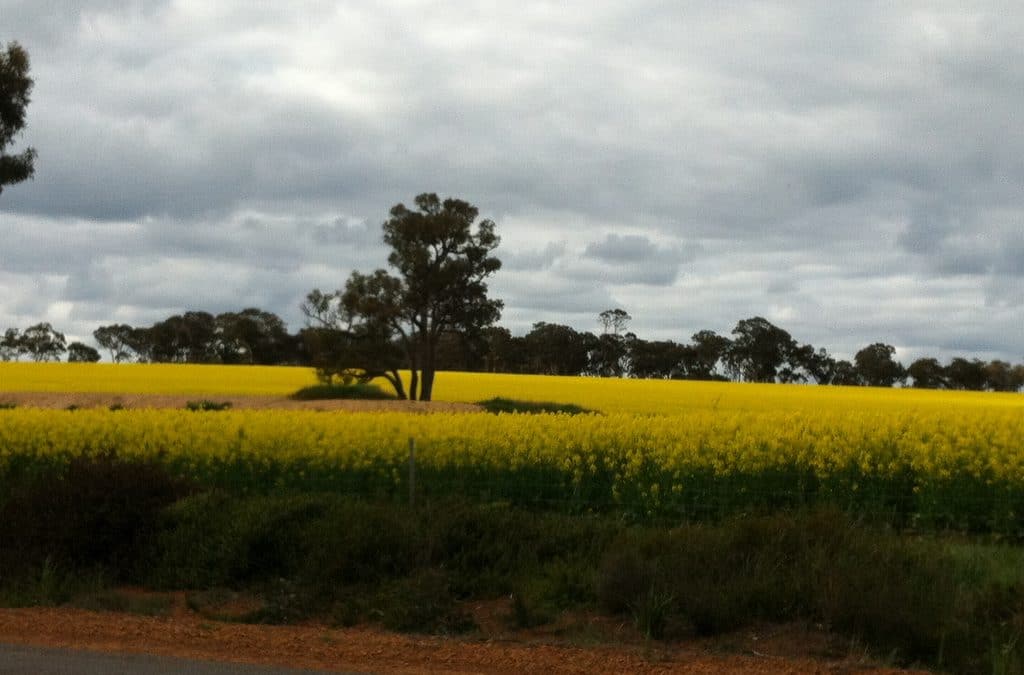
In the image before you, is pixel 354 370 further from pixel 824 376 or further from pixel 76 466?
pixel 824 376

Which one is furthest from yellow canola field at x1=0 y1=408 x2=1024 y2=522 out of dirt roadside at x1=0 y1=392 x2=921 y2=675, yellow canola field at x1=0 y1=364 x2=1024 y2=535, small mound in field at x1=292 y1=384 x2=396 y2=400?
small mound in field at x1=292 y1=384 x2=396 y2=400

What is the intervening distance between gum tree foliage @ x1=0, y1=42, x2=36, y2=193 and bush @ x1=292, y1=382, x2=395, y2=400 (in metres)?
14.7

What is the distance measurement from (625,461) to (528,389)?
135 feet

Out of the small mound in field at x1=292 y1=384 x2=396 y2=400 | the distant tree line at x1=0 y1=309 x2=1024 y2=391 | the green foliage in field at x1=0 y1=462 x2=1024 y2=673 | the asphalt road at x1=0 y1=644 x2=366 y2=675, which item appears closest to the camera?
the asphalt road at x1=0 y1=644 x2=366 y2=675

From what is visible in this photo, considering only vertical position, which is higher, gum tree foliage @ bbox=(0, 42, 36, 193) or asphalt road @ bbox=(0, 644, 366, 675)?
gum tree foliage @ bbox=(0, 42, 36, 193)

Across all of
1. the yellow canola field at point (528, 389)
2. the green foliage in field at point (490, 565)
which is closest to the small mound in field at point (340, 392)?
the yellow canola field at point (528, 389)

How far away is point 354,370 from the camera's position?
1969 inches

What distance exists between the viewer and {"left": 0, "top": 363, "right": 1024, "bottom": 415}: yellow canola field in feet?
170

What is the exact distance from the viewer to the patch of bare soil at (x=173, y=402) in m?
43.3

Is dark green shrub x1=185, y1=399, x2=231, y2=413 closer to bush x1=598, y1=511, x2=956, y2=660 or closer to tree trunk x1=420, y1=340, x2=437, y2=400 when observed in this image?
tree trunk x1=420, y1=340, x2=437, y2=400

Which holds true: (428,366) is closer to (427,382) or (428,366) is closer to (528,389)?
(427,382)

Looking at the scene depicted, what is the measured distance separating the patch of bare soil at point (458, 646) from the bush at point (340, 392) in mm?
39551

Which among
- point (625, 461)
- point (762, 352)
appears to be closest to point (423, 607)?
point (625, 461)

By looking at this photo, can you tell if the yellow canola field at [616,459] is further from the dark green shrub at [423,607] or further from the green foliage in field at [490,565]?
the dark green shrub at [423,607]
